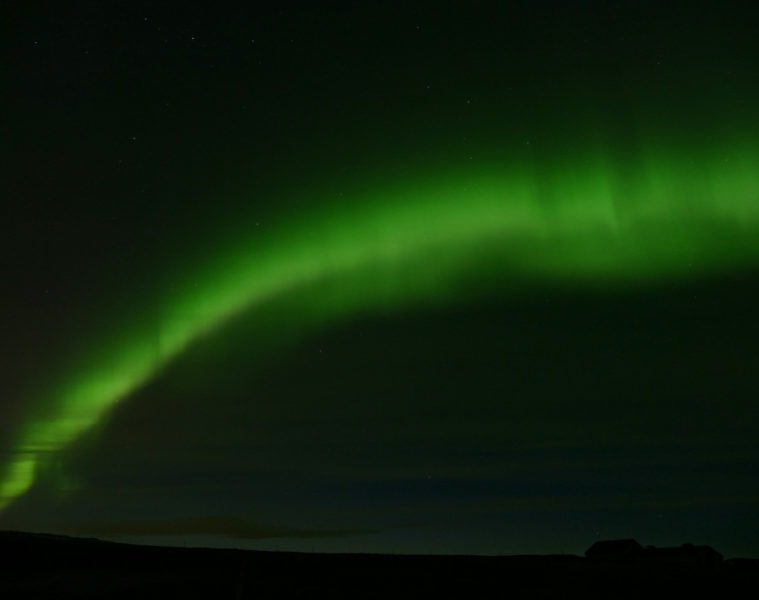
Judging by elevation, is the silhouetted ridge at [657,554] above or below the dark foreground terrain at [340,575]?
above

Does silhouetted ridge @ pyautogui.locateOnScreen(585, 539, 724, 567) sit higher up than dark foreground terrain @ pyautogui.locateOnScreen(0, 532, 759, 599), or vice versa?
silhouetted ridge @ pyautogui.locateOnScreen(585, 539, 724, 567)

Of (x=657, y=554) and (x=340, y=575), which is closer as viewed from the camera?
(x=340, y=575)

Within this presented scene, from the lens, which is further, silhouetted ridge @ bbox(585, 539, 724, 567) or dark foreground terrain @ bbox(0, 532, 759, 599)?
silhouetted ridge @ bbox(585, 539, 724, 567)

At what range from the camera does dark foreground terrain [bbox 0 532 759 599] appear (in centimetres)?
3170

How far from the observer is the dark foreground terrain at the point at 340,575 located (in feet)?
104

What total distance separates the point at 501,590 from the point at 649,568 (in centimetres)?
970

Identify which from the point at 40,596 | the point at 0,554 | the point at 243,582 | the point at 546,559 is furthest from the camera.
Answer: the point at 546,559

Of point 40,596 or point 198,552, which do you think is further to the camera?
point 198,552

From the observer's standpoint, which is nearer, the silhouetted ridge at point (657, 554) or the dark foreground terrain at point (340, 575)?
the dark foreground terrain at point (340, 575)

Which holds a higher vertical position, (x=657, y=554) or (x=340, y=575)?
(x=657, y=554)

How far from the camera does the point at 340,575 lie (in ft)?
117

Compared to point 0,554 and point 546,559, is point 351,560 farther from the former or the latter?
point 0,554

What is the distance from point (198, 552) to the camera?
44375 mm

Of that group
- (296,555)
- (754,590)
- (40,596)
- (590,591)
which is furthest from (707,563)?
(40,596)
